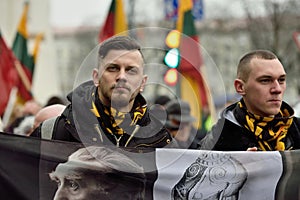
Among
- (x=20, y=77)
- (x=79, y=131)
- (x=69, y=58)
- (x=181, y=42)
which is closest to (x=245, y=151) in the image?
(x=79, y=131)

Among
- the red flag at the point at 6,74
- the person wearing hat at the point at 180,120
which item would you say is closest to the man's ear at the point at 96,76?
the person wearing hat at the point at 180,120

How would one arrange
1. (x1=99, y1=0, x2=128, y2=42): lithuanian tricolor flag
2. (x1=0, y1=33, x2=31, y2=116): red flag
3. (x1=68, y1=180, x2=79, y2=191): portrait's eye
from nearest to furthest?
1. (x1=68, y1=180, x2=79, y2=191): portrait's eye
2. (x1=0, y1=33, x2=31, y2=116): red flag
3. (x1=99, y1=0, x2=128, y2=42): lithuanian tricolor flag

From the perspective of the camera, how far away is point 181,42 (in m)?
5.50

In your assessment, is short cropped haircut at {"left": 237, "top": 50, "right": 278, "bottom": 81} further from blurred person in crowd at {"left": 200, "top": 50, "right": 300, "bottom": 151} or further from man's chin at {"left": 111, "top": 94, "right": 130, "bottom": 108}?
man's chin at {"left": 111, "top": 94, "right": 130, "bottom": 108}

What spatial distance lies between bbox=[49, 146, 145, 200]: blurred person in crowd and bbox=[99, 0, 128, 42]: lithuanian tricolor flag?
7606 millimetres

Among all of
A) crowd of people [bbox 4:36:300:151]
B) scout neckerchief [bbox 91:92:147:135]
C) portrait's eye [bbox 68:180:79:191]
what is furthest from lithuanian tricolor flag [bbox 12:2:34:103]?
portrait's eye [bbox 68:180:79:191]

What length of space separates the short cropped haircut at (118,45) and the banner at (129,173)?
0.53 metres

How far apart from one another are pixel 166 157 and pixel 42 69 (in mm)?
18779

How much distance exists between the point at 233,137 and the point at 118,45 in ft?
3.25

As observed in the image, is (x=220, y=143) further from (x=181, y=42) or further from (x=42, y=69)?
(x=42, y=69)

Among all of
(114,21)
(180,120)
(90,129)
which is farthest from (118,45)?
(114,21)

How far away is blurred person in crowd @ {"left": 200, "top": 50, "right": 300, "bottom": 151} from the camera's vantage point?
4.51 m

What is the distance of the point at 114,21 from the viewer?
38.3ft

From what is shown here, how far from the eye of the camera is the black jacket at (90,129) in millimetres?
4008
